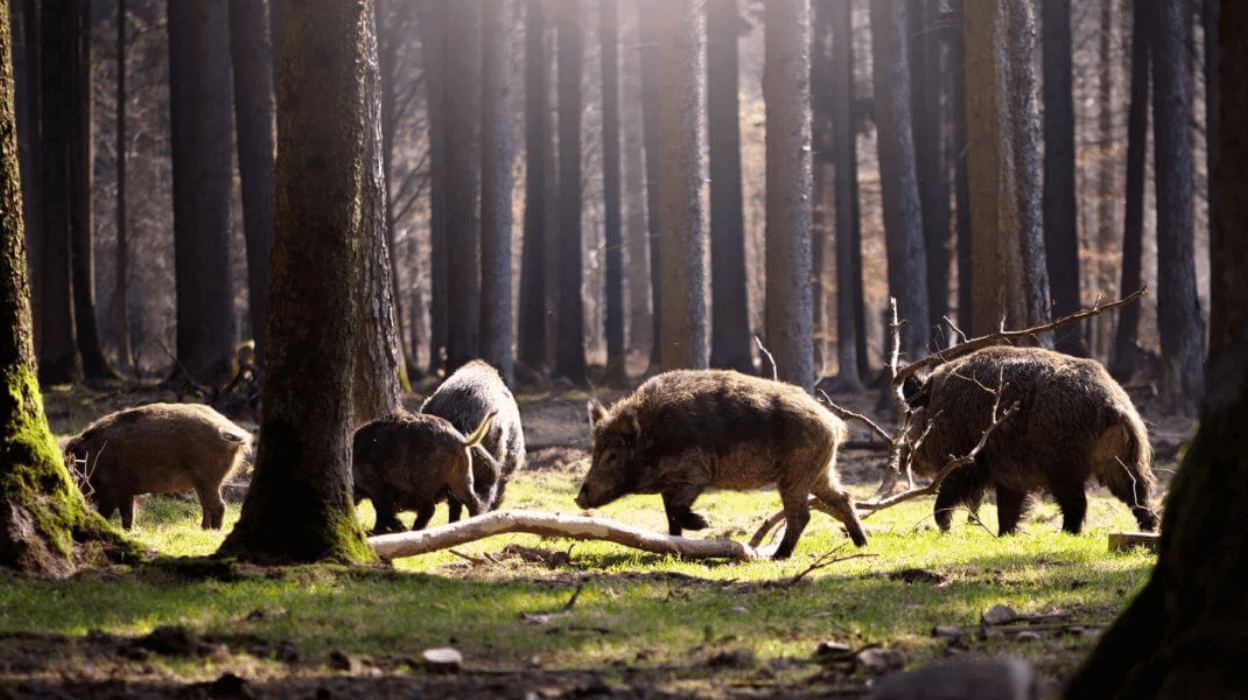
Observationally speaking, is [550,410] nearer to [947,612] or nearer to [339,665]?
[947,612]

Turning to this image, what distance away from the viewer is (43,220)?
2539 centimetres

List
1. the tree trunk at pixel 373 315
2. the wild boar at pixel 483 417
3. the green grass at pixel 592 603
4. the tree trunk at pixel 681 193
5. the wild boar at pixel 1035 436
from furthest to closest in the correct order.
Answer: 1. the tree trunk at pixel 681 193
2. the tree trunk at pixel 373 315
3. the wild boar at pixel 483 417
4. the wild boar at pixel 1035 436
5. the green grass at pixel 592 603

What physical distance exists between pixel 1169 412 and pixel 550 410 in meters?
11.5

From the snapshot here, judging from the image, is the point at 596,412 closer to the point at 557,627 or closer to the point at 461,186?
the point at 557,627

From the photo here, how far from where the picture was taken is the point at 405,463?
10828mm

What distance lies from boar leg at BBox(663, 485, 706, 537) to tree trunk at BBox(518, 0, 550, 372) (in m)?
21.4

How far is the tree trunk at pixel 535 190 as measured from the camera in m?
32.4

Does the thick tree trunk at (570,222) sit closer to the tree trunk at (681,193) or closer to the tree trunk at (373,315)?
the tree trunk at (681,193)

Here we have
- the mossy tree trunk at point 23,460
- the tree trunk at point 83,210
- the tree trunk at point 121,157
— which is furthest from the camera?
the tree trunk at point 121,157

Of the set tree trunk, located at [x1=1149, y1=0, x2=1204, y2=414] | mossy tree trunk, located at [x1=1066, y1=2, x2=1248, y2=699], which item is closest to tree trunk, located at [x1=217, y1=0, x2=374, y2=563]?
mossy tree trunk, located at [x1=1066, y1=2, x2=1248, y2=699]

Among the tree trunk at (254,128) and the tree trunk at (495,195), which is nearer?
the tree trunk at (254,128)

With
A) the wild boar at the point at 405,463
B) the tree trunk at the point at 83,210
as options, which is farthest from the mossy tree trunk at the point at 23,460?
the tree trunk at the point at 83,210

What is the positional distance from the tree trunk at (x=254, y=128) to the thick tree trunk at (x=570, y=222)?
11.6 meters

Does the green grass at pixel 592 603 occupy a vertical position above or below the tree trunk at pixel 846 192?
below
